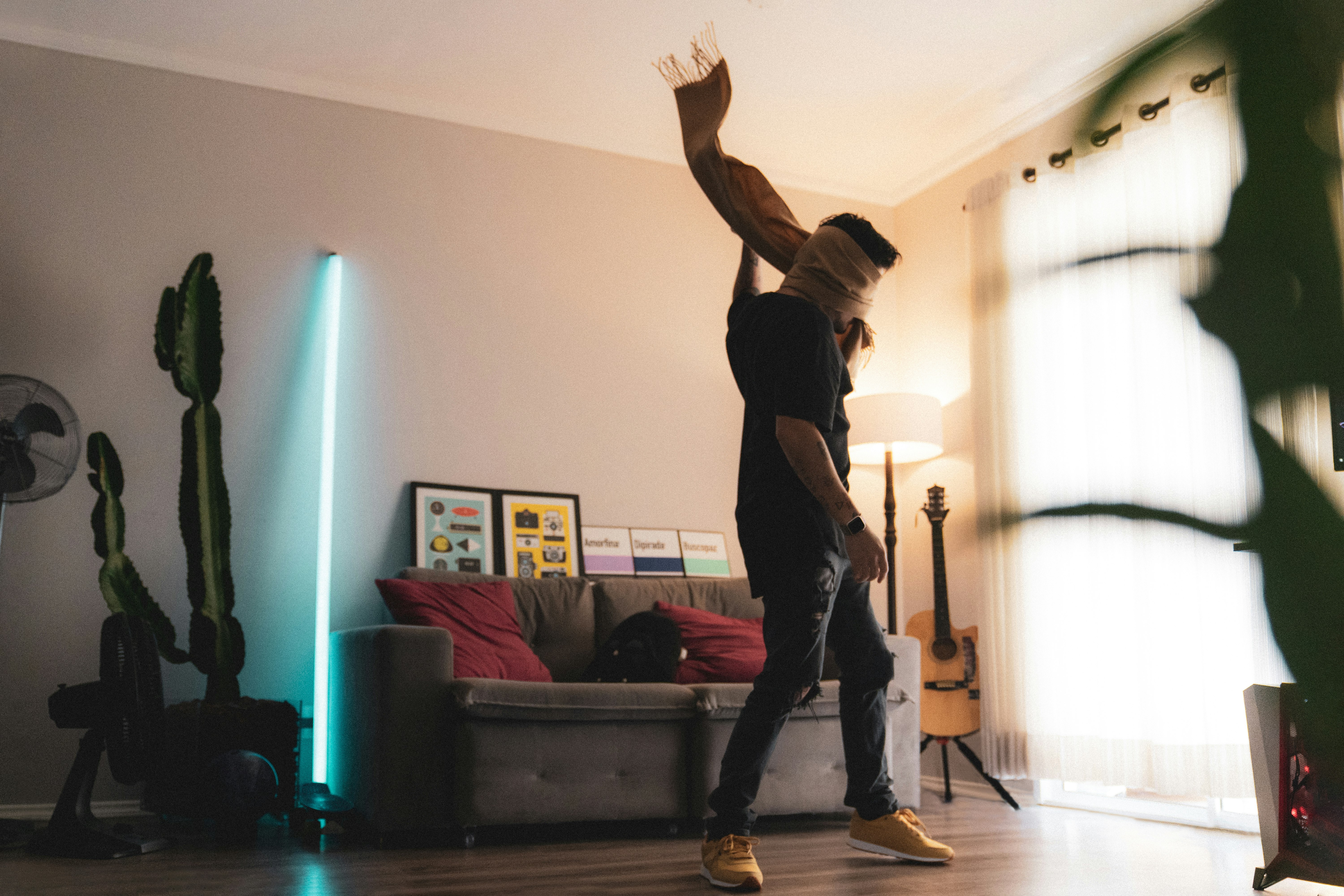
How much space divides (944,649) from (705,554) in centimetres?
102

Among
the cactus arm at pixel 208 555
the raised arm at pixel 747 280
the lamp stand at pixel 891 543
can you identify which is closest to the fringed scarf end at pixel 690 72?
the raised arm at pixel 747 280

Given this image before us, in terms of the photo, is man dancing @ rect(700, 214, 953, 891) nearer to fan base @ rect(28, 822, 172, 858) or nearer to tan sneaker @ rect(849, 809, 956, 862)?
tan sneaker @ rect(849, 809, 956, 862)

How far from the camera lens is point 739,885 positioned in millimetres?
1987

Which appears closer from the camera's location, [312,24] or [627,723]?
[627,723]

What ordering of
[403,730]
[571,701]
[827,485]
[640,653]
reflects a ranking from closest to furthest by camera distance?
[827,485] < [403,730] < [571,701] < [640,653]

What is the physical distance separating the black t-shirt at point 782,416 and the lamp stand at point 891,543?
210cm

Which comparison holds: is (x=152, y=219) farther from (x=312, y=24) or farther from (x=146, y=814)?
(x=146, y=814)

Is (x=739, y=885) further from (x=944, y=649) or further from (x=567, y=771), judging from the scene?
(x=944, y=649)

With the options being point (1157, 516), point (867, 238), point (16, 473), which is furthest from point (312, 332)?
point (1157, 516)

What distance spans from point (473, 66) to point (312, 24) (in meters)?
0.58

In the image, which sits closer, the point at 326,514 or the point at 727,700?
the point at 727,700

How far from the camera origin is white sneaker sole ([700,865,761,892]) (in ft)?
6.52

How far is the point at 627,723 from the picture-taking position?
2805 millimetres

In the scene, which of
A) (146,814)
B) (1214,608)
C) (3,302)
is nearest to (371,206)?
(3,302)
